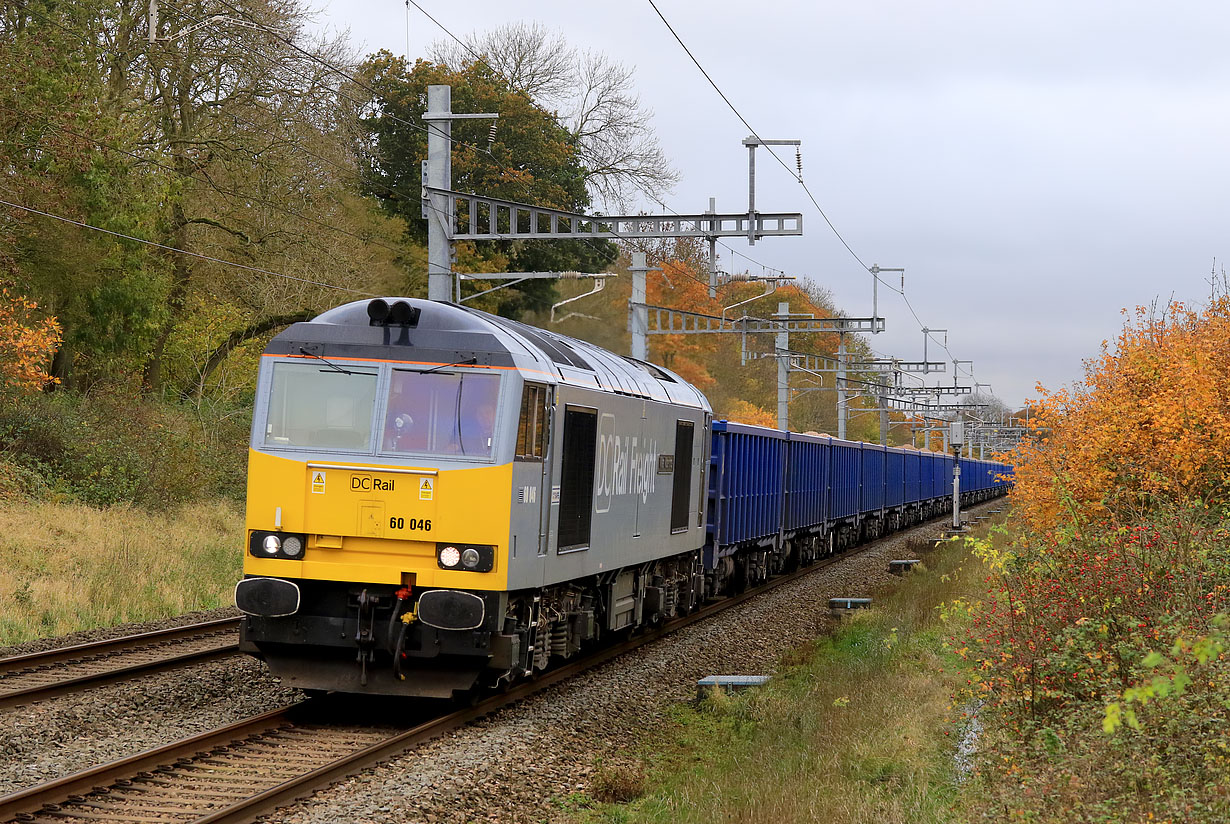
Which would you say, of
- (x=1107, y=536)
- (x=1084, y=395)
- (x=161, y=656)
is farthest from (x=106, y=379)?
(x=1107, y=536)

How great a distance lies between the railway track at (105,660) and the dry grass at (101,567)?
54.1 inches

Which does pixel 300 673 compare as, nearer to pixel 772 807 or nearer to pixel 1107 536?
pixel 772 807

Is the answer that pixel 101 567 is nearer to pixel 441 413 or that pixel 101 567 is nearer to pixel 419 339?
pixel 419 339

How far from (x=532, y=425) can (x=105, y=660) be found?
5.09 meters

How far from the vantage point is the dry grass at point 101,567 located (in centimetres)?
1510

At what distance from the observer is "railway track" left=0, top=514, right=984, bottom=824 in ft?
23.5

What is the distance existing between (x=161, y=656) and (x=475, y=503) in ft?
15.7

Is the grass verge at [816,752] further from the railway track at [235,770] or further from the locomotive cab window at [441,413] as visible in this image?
the locomotive cab window at [441,413]

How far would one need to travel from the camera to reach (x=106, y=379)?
26562 mm

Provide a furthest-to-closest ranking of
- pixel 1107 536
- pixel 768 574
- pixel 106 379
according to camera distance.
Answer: pixel 106 379, pixel 768 574, pixel 1107 536

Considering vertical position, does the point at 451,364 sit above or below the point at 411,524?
above

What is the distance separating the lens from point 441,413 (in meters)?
9.98

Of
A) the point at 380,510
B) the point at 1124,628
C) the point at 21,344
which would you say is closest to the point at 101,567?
the point at 21,344

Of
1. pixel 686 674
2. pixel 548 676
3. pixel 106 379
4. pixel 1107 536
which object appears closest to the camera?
pixel 1107 536
